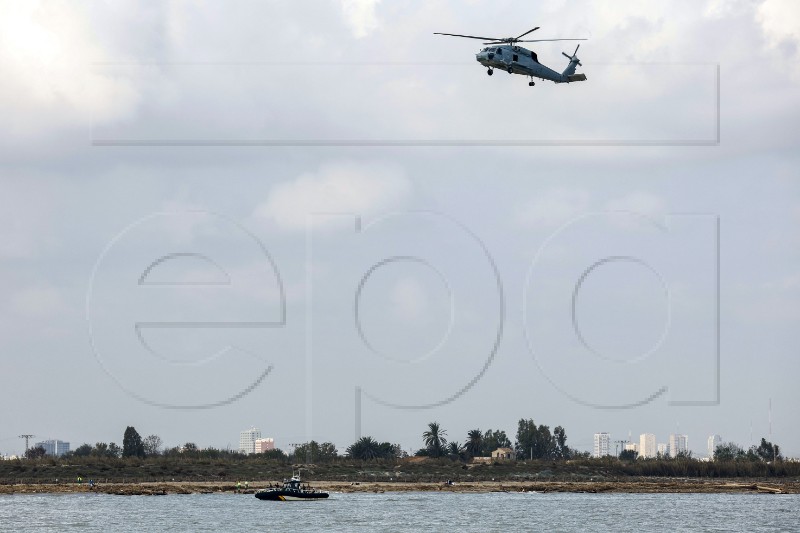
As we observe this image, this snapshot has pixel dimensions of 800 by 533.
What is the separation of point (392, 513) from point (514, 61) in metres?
→ 66.9

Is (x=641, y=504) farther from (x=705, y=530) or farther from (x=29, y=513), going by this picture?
(x=29, y=513)

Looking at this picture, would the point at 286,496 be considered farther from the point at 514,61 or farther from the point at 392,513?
the point at 514,61

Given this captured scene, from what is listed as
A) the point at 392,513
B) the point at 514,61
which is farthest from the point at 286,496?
the point at 514,61

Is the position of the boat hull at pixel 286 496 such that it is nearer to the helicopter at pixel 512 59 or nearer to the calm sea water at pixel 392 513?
the calm sea water at pixel 392 513

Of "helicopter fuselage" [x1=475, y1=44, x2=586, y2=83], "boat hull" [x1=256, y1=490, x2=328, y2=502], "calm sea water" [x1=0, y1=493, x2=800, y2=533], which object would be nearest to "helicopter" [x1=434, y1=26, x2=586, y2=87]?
"helicopter fuselage" [x1=475, y1=44, x2=586, y2=83]

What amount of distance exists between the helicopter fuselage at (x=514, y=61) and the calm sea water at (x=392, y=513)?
160ft

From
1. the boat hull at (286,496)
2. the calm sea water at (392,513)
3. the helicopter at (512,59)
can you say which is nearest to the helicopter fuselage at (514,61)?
the helicopter at (512,59)

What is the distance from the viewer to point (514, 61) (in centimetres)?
10738

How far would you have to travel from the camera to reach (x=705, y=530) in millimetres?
138500

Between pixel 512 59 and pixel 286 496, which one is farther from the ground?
pixel 512 59

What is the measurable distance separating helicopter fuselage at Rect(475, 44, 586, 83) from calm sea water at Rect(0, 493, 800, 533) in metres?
48.8

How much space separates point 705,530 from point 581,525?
13.4 metres

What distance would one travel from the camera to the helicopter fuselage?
107 meters

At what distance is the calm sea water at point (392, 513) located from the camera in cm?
13750
